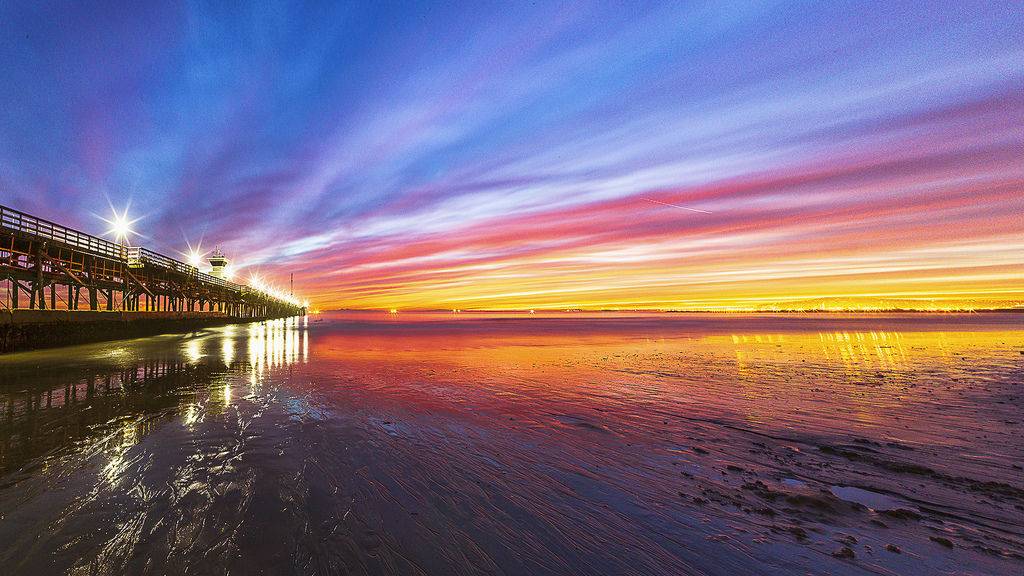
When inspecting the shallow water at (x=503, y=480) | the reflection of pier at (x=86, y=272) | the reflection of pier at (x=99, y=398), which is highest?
the reflection of pier at (x=86, y=272)

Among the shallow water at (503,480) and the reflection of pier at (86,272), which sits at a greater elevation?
the reflection of pier at (86,272)

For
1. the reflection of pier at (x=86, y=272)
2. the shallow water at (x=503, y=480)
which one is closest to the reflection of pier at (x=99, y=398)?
the shallow water at (x=503, y=480)

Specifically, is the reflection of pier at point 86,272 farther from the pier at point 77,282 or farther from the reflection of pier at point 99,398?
the reflection of pier at point 99,398

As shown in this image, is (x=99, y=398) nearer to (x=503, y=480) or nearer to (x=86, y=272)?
(x=503, y=480)

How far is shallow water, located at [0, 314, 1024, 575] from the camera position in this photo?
372 cm

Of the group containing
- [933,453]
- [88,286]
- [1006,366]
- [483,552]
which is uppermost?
[88,286]

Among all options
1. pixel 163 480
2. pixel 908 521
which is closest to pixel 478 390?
pixel 163 480

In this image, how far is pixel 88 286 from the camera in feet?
90.8

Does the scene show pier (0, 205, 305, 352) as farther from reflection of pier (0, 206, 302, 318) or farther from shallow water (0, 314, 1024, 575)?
shallow water (0, 314, 1024, 575)

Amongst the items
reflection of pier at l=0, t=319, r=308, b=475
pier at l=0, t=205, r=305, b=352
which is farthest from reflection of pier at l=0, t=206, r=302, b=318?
reflection of pier at l=0, t=319, r=308, b=475

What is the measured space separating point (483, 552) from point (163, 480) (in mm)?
4774

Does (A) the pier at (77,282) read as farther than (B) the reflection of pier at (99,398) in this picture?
Yes

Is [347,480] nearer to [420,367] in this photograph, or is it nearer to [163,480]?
[163,480]

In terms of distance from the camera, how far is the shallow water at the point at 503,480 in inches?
147
